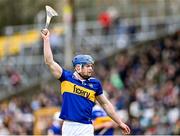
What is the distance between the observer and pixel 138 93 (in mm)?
24859

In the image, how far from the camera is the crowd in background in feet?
76.2

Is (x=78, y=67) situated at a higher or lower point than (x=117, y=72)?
higher

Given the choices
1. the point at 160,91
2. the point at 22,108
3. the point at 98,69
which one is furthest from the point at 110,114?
the point at 98,69

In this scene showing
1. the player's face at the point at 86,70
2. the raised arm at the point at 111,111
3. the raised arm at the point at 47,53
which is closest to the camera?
the raised arm at the point at 47,53

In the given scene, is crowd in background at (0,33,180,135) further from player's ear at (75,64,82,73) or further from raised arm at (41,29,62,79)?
raised arm at (41,29,62,79)

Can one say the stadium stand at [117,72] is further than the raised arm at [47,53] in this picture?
Yes

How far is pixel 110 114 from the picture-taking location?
12.4 meters

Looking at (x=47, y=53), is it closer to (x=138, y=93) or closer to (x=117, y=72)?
(x=138, y=93)

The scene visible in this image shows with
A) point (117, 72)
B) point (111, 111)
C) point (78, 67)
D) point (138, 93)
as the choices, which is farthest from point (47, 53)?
point (117, 72)

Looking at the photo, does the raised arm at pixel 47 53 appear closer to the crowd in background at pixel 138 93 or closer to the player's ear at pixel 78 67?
the player's ear at pixel 78 67

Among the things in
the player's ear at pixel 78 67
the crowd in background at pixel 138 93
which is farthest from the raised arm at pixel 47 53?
the crowd in background at pixel 138 93

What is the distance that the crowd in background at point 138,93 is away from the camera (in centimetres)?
2322

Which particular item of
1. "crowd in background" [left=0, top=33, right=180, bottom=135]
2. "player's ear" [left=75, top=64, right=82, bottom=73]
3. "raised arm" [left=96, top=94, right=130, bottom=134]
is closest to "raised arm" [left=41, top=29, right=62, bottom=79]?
"player's ear" [left=75, top=64, right=82, bottom=73]

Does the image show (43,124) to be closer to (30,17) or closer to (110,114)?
(110,114)
